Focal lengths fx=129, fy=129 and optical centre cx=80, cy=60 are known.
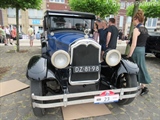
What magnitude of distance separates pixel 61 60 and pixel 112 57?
2.99 feet

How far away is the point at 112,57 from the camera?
231 centimetres

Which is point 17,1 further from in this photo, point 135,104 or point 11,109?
point 135,104

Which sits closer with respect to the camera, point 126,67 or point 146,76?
point 126,67

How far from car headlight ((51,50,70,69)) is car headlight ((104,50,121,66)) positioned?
2.30ft

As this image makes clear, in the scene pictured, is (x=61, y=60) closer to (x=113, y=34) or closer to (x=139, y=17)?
(x=139, y=17)

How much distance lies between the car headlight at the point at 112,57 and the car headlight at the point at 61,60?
700 mm

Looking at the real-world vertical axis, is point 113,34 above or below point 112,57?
above

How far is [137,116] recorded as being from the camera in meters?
2.46

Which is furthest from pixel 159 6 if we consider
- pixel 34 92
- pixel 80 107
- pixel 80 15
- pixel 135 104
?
pixel 34 92

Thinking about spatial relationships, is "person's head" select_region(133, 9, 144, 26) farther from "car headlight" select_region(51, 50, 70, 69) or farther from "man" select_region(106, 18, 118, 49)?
"car headlight" select_region(51, 50, 70, 69)

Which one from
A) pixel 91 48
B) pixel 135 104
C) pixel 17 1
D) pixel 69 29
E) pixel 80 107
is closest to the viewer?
pixel 91 48

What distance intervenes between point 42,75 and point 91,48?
93 cm

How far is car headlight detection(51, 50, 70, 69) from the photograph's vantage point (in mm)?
2028

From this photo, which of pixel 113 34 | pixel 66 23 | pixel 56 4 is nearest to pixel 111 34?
pixel 113 34
